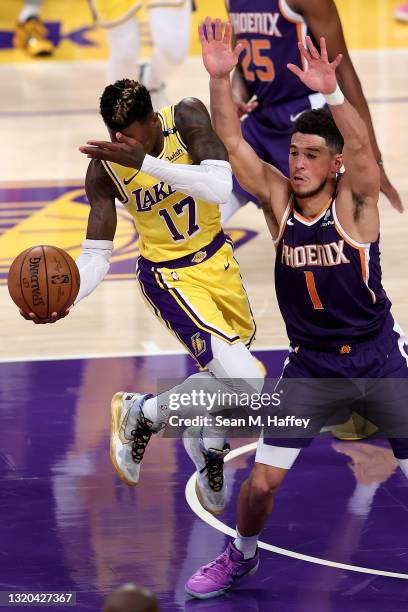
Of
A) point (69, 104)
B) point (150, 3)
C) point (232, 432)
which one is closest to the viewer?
point (232, 432)

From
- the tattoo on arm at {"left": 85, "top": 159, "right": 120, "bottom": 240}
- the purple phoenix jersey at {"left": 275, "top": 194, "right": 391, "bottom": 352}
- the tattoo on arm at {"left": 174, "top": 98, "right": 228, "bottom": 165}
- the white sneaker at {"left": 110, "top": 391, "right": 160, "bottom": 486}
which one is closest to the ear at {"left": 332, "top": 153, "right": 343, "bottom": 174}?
the purple phoenix jersey at {"left": 275, "top": 194, "right": 391, "bottom": 352}

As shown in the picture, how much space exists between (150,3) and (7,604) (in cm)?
742

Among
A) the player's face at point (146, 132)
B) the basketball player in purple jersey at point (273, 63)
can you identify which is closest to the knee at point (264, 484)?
the player's face at point (146, 132)

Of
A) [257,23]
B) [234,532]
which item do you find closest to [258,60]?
[257,23]

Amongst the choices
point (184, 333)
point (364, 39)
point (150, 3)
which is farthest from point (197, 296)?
point (364, 39)

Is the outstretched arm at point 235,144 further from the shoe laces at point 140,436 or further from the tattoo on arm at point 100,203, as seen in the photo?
the shoe laces at point 140,436

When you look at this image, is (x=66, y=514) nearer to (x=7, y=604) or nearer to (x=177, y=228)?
(x=7, y=604)

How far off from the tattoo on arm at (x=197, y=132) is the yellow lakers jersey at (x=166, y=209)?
39 millimetres

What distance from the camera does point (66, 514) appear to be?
6102 mm

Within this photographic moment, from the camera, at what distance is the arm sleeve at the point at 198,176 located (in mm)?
5676

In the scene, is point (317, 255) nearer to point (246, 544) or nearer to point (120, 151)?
point (120, 151)

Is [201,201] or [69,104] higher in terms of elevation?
[201,201]

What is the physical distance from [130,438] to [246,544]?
104cm

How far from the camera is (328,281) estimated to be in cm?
525
